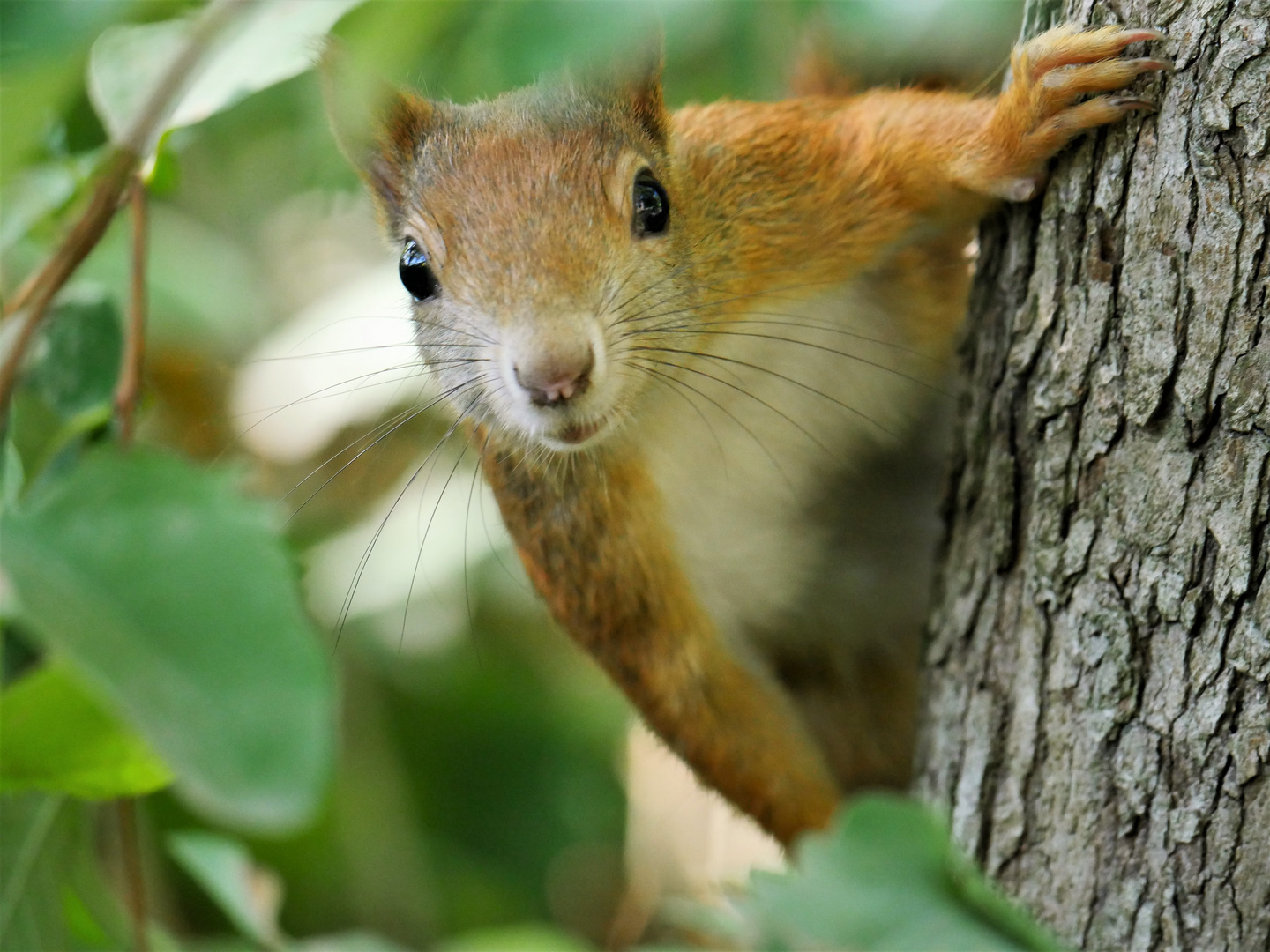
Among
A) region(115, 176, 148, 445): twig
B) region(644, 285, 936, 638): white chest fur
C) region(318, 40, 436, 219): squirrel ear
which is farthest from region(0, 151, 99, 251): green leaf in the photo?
region(644, 285, 936, 638): white chest fur

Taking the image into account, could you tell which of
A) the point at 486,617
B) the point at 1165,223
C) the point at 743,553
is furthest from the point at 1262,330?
the point at 486,617

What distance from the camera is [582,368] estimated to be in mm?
1207

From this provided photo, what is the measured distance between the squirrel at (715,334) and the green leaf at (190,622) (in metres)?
0.54

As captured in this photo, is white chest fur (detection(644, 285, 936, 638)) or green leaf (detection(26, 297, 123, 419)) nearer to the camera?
green leaf (detection(26, 297, 123, 419))

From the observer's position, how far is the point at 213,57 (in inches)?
38.3

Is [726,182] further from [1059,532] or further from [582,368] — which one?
[1059,532]

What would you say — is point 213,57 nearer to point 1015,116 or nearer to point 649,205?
point 649,205

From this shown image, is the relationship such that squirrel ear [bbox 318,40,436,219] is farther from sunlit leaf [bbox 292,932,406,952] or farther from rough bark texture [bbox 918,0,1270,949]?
sunlit leaf [bbox 292,932,406,952]

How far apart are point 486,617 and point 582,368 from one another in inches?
69.2

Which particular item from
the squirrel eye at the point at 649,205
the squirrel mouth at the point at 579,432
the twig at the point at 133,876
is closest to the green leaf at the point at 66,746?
the twig at the point at 133,876

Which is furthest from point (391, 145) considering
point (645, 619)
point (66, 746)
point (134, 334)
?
point (66, 746)

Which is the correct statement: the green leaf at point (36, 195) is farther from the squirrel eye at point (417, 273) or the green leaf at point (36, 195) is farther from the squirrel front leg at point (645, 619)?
the squirrel front leg at point (645, 619)

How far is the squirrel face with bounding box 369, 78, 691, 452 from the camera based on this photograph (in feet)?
4.09

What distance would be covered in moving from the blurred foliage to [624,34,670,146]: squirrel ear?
113 mm
